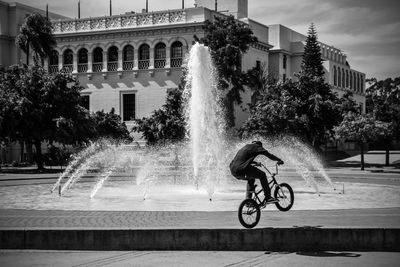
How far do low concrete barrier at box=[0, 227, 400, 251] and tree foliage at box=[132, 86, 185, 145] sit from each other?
130ft

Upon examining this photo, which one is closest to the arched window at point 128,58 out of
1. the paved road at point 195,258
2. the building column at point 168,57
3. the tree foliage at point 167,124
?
the building column at point 168,57

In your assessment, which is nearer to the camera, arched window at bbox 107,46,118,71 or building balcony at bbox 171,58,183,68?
building balcony at bbox 171,58,183,68

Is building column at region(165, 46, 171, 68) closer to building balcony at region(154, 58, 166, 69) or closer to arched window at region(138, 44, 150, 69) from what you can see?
building balcony at region(154, 58, 166, 69)

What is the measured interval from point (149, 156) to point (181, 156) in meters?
2.95

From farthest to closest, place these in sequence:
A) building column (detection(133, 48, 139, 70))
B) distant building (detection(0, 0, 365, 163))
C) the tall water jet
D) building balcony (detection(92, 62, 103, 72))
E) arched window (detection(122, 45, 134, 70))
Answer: building balcony (detection(92, 62, 103, 72)), arched window (detection(122, 45, 134, 70)), building column (detection(133, 48, 139, 70)), distant building (detection(0, 0, 365, 163)), the tall water jet

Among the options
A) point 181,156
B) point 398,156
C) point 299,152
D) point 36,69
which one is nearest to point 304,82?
point 299,152

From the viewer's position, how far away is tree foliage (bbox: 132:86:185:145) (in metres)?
50.4

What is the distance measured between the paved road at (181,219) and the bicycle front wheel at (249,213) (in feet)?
0.59

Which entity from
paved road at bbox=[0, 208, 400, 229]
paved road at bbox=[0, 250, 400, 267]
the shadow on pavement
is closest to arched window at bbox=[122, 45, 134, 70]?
paved road at bbox=[0, 208, 400, 229]

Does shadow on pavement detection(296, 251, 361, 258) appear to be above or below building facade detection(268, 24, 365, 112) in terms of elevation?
below

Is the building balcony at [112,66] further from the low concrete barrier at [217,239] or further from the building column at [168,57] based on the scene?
the low concrete barrier at [217,239]

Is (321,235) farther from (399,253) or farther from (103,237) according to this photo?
(103,237)

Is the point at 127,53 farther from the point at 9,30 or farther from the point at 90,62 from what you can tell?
the point at 9,30

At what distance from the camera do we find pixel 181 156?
54.0m
